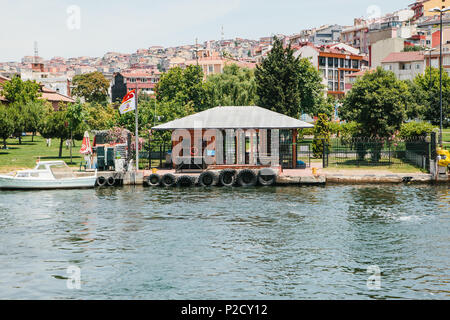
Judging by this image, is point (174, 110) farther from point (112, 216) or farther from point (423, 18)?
point (423, 18)

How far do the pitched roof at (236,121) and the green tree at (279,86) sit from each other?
15189 millimetres

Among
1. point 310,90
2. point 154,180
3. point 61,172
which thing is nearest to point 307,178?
point 154,180

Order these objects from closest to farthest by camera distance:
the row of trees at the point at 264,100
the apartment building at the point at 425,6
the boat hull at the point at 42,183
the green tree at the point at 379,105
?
the boat hull at the point at 42,183, the green tree at the point at 379,105, the row of trees at the point at 264,100, the apartment building at the point at 425,6

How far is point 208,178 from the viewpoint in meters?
35.6

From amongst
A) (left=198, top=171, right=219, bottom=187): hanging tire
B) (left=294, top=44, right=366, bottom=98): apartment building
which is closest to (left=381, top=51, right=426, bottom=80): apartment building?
(left=294, top=44, right=366, bottom=98): apartment building

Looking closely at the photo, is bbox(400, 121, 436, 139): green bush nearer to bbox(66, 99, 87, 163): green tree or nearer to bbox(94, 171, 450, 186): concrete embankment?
bbox(94, 171, 450, 186): concrete embankment

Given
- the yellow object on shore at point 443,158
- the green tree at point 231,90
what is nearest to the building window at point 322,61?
the green tree at point 231,90

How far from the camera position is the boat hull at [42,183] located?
34.1m

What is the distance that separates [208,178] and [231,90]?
27.9 metres

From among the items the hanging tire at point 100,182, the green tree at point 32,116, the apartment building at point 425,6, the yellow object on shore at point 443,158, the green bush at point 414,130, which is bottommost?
the hanging tire at point 100,182

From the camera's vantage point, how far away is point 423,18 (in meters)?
168

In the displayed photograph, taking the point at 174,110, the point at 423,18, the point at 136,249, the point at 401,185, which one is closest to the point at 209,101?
the point at 174,110

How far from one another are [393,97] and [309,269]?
29.6 metres

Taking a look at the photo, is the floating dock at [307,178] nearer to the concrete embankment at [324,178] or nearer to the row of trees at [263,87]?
the concrete embankment at [324,178]
